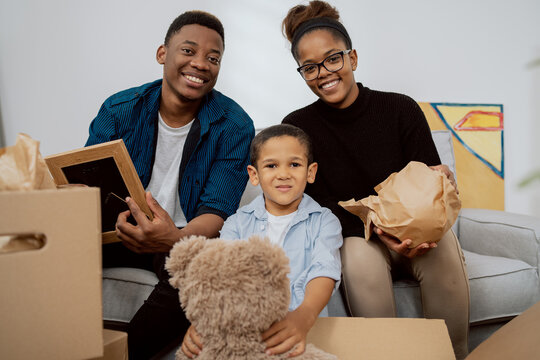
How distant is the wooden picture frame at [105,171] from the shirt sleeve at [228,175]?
0.80 feet

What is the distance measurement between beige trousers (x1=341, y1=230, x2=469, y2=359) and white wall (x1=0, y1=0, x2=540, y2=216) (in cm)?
107

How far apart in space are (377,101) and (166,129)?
0.74 m

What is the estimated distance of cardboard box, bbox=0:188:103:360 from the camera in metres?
0.61

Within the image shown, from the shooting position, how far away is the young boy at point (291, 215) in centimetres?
106

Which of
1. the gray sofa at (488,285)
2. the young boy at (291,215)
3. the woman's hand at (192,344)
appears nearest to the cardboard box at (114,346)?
the woman's hand at (192,344)

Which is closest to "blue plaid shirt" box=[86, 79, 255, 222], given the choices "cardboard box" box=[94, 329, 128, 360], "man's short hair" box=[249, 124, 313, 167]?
"man's short hair" box=[249, 124, 313, 167]

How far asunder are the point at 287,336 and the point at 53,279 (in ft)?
1.31

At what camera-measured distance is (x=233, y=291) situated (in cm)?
68

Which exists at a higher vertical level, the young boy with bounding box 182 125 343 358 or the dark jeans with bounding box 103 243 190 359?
the young boy with bounding box 182 125 343 358

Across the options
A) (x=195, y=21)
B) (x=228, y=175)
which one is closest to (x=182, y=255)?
(x=228, y=175)

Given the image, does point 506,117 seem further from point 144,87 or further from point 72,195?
point 72,195

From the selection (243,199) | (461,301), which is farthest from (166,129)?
(461,301)

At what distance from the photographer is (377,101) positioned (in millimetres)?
1419

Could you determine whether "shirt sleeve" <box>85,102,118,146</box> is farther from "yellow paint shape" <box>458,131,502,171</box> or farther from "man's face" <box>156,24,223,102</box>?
"yellow paint shape" <box>458,131,502,171</box>
